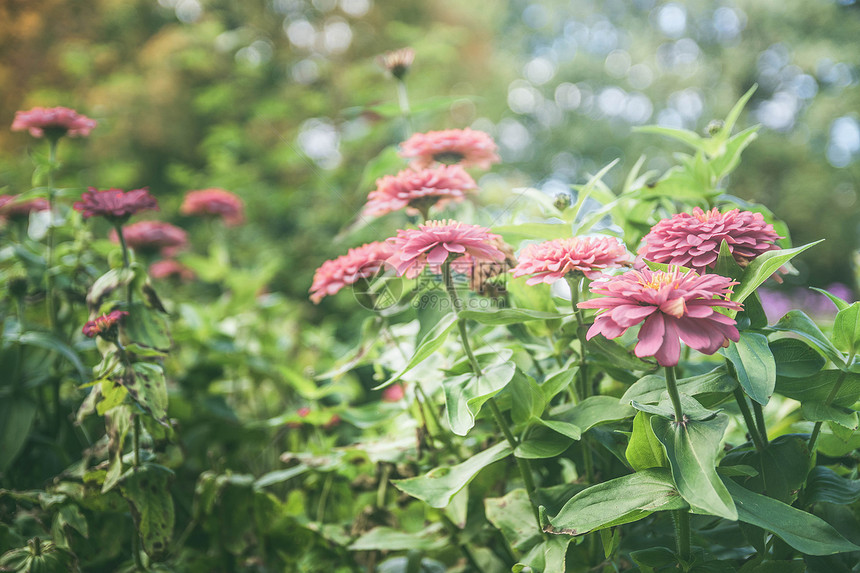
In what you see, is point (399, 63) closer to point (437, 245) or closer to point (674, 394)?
point (437, 245)

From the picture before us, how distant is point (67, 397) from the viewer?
1.48 m

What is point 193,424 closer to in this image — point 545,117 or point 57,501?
point 57,501

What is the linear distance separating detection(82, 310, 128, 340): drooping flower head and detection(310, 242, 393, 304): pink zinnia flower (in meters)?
0.37

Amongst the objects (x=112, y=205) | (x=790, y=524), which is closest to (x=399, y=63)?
(x=112, y=205)

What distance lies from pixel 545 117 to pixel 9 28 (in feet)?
25.2

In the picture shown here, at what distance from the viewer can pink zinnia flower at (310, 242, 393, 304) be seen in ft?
3.44

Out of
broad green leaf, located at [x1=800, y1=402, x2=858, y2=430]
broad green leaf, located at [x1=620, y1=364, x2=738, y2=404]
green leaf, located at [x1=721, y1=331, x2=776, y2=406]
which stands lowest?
broad green leaf, located at [x1=800, y1=402, x2=858, y2=430]

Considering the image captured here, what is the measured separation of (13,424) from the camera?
1240mm

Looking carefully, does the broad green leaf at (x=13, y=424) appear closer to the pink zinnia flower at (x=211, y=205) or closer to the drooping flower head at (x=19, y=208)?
the drooping flower head at (x=19, y=208)

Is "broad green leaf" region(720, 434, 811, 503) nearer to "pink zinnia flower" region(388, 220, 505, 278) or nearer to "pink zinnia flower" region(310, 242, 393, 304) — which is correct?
"pink zinnia flower" region(388, 220, 505, 278)

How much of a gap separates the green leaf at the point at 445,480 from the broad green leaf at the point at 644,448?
0.19 meters

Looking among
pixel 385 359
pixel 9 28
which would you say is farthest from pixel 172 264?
pixel 9 28

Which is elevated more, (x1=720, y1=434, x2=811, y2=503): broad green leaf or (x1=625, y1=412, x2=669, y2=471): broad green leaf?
(x1=625, y1=412, x2=669, y2=471): broad green leaf

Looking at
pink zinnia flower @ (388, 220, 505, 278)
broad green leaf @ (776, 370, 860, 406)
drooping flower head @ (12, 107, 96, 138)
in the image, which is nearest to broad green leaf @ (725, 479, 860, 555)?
broad green leaf @ (776, 370, 860, 406)
